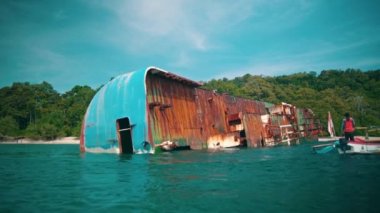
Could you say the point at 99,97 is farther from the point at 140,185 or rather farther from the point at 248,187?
the point at 248,187

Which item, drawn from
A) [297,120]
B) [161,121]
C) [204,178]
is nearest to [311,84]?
[297,120]

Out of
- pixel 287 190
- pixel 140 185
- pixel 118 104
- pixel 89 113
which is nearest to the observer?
pixel 287 190

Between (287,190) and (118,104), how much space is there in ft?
52.7

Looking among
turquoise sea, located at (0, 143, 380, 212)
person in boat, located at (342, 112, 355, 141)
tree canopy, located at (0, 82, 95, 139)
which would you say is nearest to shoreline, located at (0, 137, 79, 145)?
tree canopy, located at (0, 82, 95, 139)

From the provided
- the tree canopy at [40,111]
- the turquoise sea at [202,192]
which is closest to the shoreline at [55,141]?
the tree canopy at [40,111]

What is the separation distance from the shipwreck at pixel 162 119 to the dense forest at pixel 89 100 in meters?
32.0

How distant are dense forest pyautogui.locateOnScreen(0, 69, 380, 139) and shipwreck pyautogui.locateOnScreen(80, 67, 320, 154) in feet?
105

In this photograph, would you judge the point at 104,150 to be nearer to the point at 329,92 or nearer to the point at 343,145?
the point at 343,145

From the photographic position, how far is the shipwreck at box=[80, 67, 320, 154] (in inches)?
771

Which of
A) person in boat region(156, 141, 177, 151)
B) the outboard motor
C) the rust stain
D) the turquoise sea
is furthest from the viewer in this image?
the rust stain

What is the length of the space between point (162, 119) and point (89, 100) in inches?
2685

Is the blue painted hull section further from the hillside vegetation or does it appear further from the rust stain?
the hillside vegetation

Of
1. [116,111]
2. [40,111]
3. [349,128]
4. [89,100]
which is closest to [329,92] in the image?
[349,128]

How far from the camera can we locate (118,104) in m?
20.5
